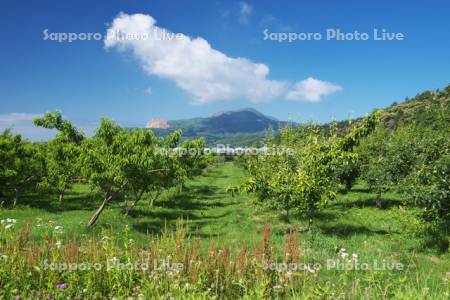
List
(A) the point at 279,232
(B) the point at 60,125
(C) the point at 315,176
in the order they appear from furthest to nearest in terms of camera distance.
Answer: (B) the point at 60,125
(A) the point at 279,232
(C) the point at 315,176

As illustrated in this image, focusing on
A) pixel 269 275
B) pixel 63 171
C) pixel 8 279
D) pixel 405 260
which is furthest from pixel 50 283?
pixel 63 171

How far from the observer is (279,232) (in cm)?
1755

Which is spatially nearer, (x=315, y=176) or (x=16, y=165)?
(x=315, y=176)

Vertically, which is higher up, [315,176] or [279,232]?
[315,176]

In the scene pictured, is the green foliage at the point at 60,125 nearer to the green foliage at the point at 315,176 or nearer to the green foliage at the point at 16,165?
the green foliage at the point at 16,165

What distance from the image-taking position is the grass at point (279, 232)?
7590 millimetres

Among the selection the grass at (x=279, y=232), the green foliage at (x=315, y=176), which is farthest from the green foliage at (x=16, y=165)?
the green foliage at (x=315, y=176)

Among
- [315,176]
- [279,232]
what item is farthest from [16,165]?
[315,176]

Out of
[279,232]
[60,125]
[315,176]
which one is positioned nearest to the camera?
[315,176]

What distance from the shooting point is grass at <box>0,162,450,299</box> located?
7.59 metres

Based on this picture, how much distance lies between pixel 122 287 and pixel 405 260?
10071mm

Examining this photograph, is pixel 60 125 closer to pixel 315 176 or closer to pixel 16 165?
pixel 16 165

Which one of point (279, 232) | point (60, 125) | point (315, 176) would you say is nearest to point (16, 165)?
point (60, 125)

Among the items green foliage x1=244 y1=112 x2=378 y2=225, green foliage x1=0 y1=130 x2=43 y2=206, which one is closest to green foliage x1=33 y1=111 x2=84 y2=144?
green foliage x1=0 y1=130 x2=43 y2=206
